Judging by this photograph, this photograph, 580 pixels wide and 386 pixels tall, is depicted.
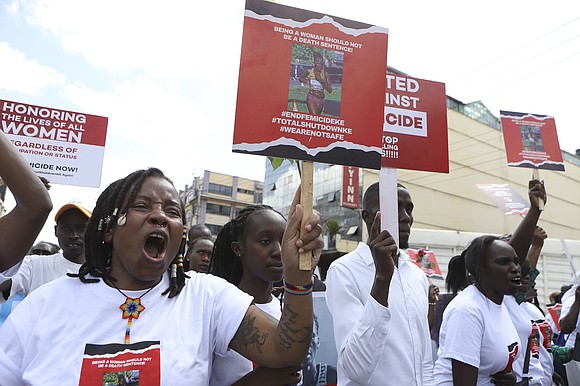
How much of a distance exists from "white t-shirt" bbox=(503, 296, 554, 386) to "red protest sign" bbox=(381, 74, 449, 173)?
4.44ft

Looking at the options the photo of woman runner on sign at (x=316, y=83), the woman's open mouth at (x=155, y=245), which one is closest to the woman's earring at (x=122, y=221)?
the woman's open mouth at (x=155, y=245)

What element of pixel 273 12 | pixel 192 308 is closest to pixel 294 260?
pixel 192 308

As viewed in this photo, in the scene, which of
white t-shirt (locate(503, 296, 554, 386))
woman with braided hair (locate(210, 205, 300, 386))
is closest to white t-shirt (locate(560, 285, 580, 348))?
white t-shirt (locate(503, 296, 554, 386))

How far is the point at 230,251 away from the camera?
2895 millimetres

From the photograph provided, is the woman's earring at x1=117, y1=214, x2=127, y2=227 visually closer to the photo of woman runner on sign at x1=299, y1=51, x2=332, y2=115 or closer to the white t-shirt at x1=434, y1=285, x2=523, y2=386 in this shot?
the photo of woman runner on sign at x1=299, y1=51, x2=332, y2=115

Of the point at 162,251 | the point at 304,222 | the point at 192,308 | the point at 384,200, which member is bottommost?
the point at 192,308

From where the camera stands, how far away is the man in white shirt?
2.39 m

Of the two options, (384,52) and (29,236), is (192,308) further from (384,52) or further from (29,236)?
(384,52)

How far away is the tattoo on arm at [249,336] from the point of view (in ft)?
5.51

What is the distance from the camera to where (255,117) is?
6.60ft

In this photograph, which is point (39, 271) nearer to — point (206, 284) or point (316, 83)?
point (206, 284)

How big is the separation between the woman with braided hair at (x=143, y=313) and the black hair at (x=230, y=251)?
904 mm

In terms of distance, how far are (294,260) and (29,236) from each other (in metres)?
1.02

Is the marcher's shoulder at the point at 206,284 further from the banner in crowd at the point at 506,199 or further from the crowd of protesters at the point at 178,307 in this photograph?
the banner in crowd at the point at 506,199
